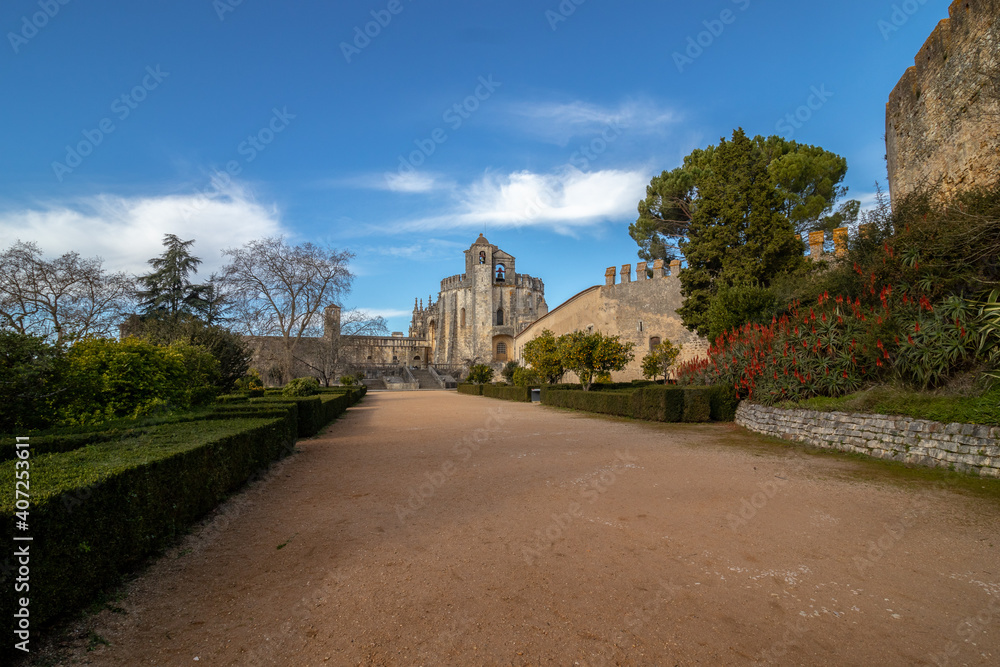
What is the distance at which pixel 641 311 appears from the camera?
2542cm

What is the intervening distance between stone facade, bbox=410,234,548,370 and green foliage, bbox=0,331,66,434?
4388 centimetres

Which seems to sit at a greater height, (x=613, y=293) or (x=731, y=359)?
(x=613, y=293)

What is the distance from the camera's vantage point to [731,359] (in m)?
11.3

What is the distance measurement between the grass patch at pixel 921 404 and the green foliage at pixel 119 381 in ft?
34.6

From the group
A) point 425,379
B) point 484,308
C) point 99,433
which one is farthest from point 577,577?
point 484,308

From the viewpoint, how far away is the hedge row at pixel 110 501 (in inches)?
91.9

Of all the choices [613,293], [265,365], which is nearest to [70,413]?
[265,365]

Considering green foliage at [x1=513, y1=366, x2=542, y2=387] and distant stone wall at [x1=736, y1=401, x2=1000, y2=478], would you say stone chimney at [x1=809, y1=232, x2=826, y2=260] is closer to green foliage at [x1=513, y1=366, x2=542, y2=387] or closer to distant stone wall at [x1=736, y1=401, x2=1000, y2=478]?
distant stone wall at [x1=736, y1=401, x2=1000, y2=478]

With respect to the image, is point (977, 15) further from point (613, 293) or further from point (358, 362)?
point (358, 362)

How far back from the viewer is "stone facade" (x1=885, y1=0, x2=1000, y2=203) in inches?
309

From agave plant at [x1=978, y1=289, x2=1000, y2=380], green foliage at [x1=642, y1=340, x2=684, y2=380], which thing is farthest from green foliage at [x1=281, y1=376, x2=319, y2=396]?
agave plant at [x1=978, y1=289, x2=1000, y2=380]

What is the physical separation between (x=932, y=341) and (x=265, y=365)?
2708 cm

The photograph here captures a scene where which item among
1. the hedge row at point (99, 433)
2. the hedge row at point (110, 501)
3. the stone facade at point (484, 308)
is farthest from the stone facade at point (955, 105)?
A: the stone facade at point (484, 308)
